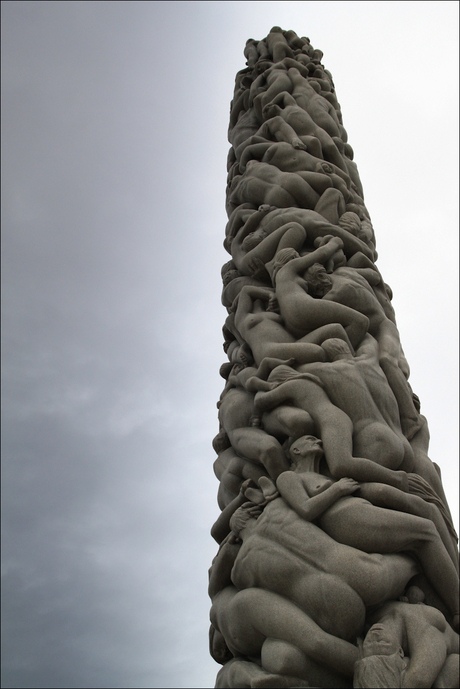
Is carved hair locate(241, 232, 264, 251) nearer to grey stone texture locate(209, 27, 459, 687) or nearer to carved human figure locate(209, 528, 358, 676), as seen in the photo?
grey stone texture locate(209, 27, 459, 687)

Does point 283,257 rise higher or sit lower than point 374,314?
higher

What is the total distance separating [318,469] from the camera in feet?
→ 13.2

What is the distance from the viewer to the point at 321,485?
3.78m

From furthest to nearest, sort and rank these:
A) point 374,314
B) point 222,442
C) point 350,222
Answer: point 350,222, point 374,314, point 222,442

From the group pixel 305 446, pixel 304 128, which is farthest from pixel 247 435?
pixel 304 128

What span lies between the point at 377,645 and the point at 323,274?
2.96 meters

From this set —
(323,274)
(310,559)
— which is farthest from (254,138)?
(310,559)

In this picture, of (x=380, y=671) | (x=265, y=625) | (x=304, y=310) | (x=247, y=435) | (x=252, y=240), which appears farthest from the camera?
(x=252, y=240)

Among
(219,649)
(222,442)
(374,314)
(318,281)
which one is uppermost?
(318,281)

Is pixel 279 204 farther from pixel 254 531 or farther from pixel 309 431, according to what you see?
pixel 254 531

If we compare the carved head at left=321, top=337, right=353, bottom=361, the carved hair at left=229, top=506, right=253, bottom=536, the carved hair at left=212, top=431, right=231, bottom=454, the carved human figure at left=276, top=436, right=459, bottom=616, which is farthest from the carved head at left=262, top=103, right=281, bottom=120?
the carved hair at left=229, top=506, right=253, bottom=536

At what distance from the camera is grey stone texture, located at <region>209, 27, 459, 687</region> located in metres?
3.26

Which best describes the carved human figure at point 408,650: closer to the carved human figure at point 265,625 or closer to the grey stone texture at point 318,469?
the grey stone texture at point 318,469

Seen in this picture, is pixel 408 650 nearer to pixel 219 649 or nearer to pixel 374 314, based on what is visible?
pixel 219 649
